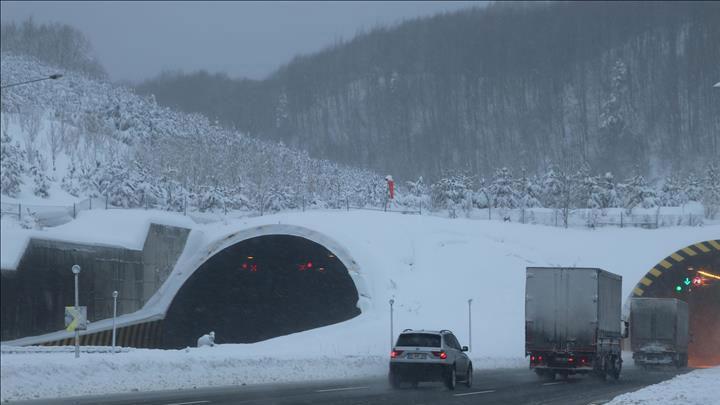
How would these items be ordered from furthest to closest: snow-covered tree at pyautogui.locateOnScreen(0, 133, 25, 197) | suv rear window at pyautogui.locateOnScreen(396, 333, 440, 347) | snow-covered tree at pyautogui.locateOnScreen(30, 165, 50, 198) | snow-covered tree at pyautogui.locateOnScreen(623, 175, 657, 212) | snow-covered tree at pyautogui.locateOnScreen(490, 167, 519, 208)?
snow-covered tree at pyautogui.locateOnScreen(623, 175, 657, 212) < snow-covered tree at pyautogui.locateOnScreen(490, 167, 519, 208) < snow-covered tree at pyautogui.locateOnScreen(30, 165, 50, 198) < snow-covered tree at pyautogui.locateOnScreen(0, 133, 25, 197) < suv rear window at pyautogui.locateOnScreen(396, 333, 440, 347)

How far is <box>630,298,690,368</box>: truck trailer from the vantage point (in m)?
49.9

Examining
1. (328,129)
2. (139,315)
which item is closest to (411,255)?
(139,315)

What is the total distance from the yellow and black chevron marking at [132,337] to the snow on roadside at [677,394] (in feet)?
76.7

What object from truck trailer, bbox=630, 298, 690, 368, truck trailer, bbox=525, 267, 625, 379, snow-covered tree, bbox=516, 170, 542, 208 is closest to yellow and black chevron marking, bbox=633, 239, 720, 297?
truck trailer, bbox=630, 298, 690, 368

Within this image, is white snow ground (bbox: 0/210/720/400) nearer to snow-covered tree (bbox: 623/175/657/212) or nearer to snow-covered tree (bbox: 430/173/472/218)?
snow-covered tree (bbox: 430/173/472/218)

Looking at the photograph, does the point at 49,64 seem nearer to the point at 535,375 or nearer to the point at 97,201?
the point at 97,201

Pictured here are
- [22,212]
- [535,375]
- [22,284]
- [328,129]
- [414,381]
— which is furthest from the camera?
[328,129]

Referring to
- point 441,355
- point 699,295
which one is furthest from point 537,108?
point 441,355

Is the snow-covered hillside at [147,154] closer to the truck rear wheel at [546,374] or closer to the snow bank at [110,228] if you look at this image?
the snow bank at [110,228]

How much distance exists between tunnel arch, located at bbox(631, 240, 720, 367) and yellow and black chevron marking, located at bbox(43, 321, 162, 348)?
26.1 m

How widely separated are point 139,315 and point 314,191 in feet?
200

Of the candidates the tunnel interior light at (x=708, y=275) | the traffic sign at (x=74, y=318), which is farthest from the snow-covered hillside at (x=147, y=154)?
the traffic sign at (x=74, y=318)

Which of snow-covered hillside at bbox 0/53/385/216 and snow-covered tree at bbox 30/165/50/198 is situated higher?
snow-covered hillside at bbox 0/53/385/216

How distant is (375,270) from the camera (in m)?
51.4
